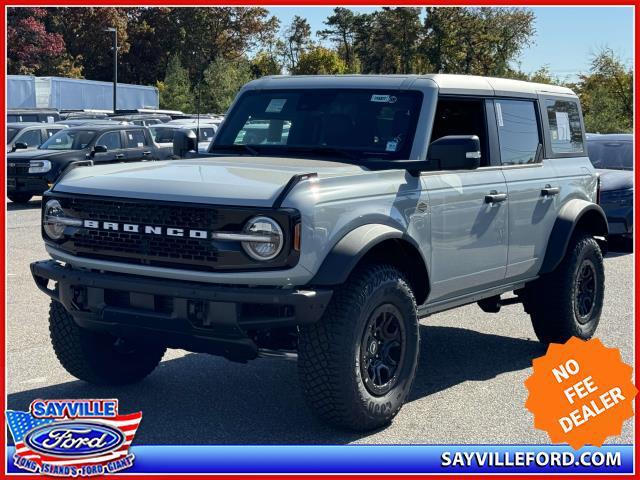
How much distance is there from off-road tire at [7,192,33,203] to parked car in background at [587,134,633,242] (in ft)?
36.4

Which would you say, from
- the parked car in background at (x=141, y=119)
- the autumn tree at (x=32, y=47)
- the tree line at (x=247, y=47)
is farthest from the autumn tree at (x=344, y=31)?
the parked car in background at (x=141, y=119)

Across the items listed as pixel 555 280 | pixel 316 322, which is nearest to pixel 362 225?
pixel 316 322

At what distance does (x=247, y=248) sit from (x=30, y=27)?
53132mm

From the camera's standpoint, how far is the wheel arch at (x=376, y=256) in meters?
5.27

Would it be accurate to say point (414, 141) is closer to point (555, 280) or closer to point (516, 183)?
point (516, 183)

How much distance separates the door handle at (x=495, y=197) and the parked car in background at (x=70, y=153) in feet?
44.1

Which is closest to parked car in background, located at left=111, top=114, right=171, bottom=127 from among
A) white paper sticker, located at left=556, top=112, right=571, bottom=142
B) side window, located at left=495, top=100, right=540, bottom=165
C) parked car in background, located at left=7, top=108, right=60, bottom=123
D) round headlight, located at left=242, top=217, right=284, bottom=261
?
parked car in background, located at left=7, top=108, right=60, bottom=123

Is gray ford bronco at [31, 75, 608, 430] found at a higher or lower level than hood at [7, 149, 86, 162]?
higher

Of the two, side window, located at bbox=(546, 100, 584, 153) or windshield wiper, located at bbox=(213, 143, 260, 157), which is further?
side window, located at bbox=(546, 100, 584, 153)

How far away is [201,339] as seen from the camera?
528 cm

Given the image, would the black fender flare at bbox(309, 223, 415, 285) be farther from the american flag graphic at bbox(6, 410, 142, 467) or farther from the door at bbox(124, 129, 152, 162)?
the door at bbox(124, 129, 152, 162)

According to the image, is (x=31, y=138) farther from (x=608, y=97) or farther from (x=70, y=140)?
(x=608, y=97)

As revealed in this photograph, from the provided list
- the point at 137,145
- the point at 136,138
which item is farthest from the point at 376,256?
the point at 136,138

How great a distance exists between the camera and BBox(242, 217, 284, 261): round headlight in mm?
5152
